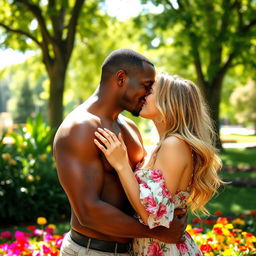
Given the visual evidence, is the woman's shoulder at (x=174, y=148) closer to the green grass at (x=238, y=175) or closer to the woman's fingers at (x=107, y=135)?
the woman's fingers at (x=107, y=135)

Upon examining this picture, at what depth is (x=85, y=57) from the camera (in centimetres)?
2223

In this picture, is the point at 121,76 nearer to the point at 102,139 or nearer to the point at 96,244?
the point at 102,139

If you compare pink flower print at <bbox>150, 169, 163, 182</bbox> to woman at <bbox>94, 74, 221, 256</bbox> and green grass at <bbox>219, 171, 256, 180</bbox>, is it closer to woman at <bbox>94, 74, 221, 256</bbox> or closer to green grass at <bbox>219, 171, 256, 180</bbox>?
woman at <bbox>94, 74, 221, 256</bbox>

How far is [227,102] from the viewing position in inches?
1511

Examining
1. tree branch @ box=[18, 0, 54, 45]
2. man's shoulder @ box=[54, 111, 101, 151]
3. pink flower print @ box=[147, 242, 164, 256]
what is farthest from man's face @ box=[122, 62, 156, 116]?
tree branch @ box=[18, 0, 54, 45]

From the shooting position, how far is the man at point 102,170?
240 centimetres

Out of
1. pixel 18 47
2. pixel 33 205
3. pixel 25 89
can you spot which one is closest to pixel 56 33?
pixel 18 47

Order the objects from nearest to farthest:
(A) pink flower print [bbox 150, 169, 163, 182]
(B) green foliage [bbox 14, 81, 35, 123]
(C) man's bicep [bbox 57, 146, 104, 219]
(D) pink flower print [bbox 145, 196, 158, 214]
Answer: (C) man's bicep [bbox 57, 146, 104, 219]
(D) pink flower print [bbox 145, 196, 158, 214]
(A) pink flower print [bbox 150, 169, 163, 182]
(B) green foliage [bbox 14, 81, 35, 123]

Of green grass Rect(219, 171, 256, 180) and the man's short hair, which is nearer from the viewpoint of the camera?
the man's short hair

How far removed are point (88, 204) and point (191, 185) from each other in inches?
31.6

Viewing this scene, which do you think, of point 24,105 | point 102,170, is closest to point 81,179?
point 102,170

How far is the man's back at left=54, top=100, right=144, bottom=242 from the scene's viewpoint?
2.39 meters

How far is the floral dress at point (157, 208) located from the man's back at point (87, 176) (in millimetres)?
164

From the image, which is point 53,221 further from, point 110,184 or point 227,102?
point 227,102
